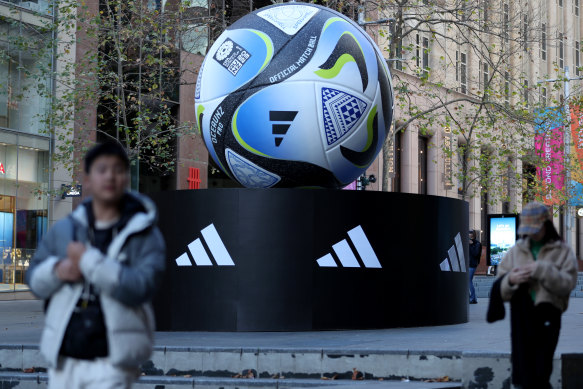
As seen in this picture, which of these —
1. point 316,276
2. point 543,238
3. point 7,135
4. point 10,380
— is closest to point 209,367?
point 10,380

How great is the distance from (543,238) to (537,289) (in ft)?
1.09

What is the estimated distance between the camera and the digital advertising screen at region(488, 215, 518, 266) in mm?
28188

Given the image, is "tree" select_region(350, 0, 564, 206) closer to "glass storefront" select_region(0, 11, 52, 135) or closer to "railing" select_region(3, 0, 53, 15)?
"railing" select_region(3, 0, 53, 15)

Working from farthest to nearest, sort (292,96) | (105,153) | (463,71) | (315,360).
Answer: (463,71), (292,96), (315,360), (105,153)

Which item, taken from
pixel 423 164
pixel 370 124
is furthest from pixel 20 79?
pixel 423 164

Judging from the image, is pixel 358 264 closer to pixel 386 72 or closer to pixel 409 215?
pixel 409 215

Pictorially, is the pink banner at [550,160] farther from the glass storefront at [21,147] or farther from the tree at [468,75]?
the glass storefront at [21,147]

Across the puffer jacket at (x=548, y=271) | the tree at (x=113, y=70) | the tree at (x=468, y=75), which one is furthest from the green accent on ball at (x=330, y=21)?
the tree at (x=113, y=70)

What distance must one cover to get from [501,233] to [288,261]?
1835 cm

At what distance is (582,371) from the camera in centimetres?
746

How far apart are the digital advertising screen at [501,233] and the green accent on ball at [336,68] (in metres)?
18.5

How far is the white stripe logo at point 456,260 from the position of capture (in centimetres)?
1221

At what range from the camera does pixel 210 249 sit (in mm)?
11312

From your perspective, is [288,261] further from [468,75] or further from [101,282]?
[468,75]
